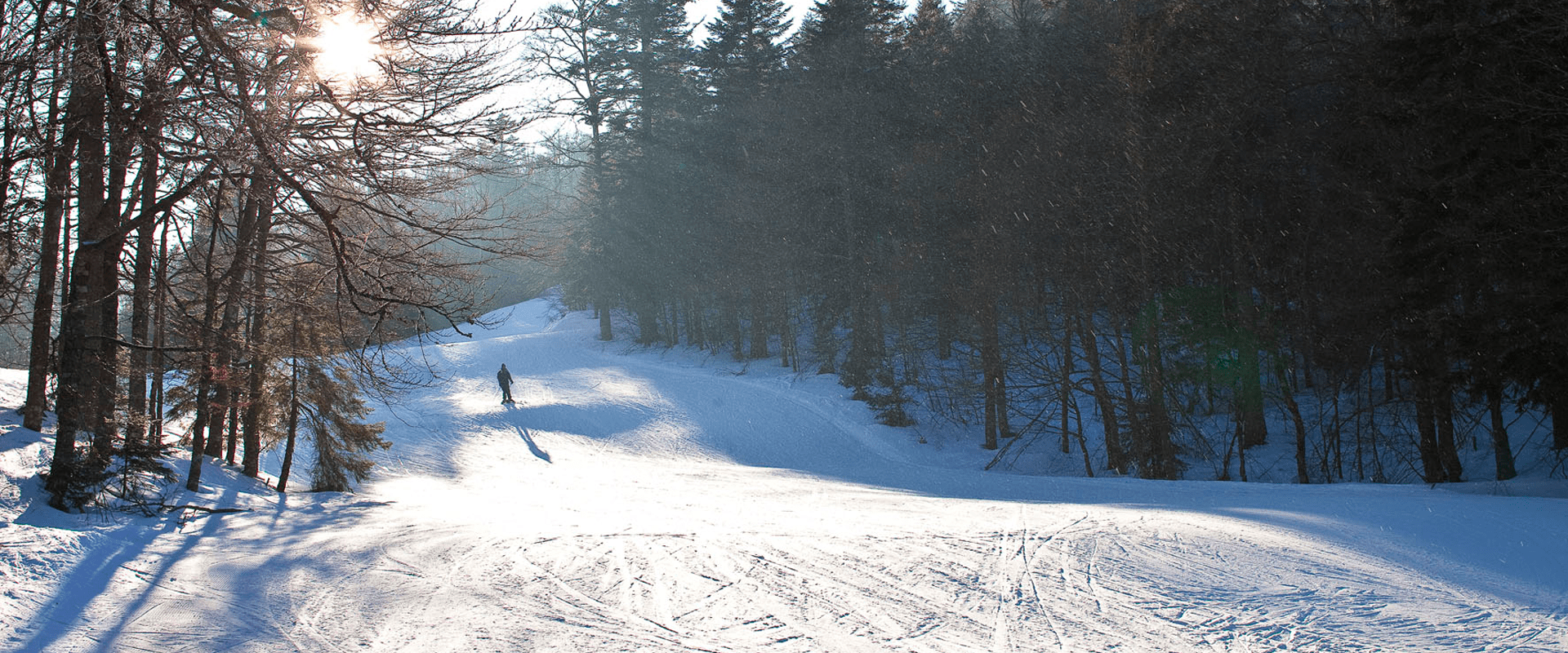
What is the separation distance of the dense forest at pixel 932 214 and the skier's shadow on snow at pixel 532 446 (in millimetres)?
5361

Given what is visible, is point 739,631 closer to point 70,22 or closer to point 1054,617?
point 1054,617

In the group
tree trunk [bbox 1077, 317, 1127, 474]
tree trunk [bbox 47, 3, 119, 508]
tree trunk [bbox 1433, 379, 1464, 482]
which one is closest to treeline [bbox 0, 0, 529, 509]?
tree trunk [bbox 47, 3, 119, 508]

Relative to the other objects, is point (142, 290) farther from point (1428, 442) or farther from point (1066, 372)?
point (1428, 442)

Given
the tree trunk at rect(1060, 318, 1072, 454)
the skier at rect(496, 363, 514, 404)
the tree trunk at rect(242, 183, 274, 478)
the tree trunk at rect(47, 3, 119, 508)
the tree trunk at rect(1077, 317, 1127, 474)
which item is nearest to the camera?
the tree trunk at rect(47, 3, 119, 508)

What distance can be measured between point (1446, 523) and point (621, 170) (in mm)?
35743

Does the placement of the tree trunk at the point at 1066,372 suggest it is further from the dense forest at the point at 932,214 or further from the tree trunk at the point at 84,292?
the tree trunk at the point at 84,292

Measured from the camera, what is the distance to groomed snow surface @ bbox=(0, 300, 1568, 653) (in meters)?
5.39

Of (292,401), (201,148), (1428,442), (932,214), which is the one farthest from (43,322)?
(1428,442)

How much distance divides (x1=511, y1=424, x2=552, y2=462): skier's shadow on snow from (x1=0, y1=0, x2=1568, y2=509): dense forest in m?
5.36

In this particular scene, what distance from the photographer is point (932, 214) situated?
2486cm

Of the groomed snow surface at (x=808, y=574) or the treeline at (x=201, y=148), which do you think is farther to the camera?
the treeline at (x=201, y=148)

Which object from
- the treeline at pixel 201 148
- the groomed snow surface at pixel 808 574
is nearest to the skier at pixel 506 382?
the groomed snow surface at pixel 808 574

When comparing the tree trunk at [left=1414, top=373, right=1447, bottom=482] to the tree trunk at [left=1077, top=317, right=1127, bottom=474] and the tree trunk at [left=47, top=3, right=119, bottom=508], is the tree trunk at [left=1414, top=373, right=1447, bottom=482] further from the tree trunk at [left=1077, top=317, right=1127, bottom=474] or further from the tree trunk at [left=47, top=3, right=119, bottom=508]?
the tree trunk at [left=47, top=3, right=119, bottom=508]

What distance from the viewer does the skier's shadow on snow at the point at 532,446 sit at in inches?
864
